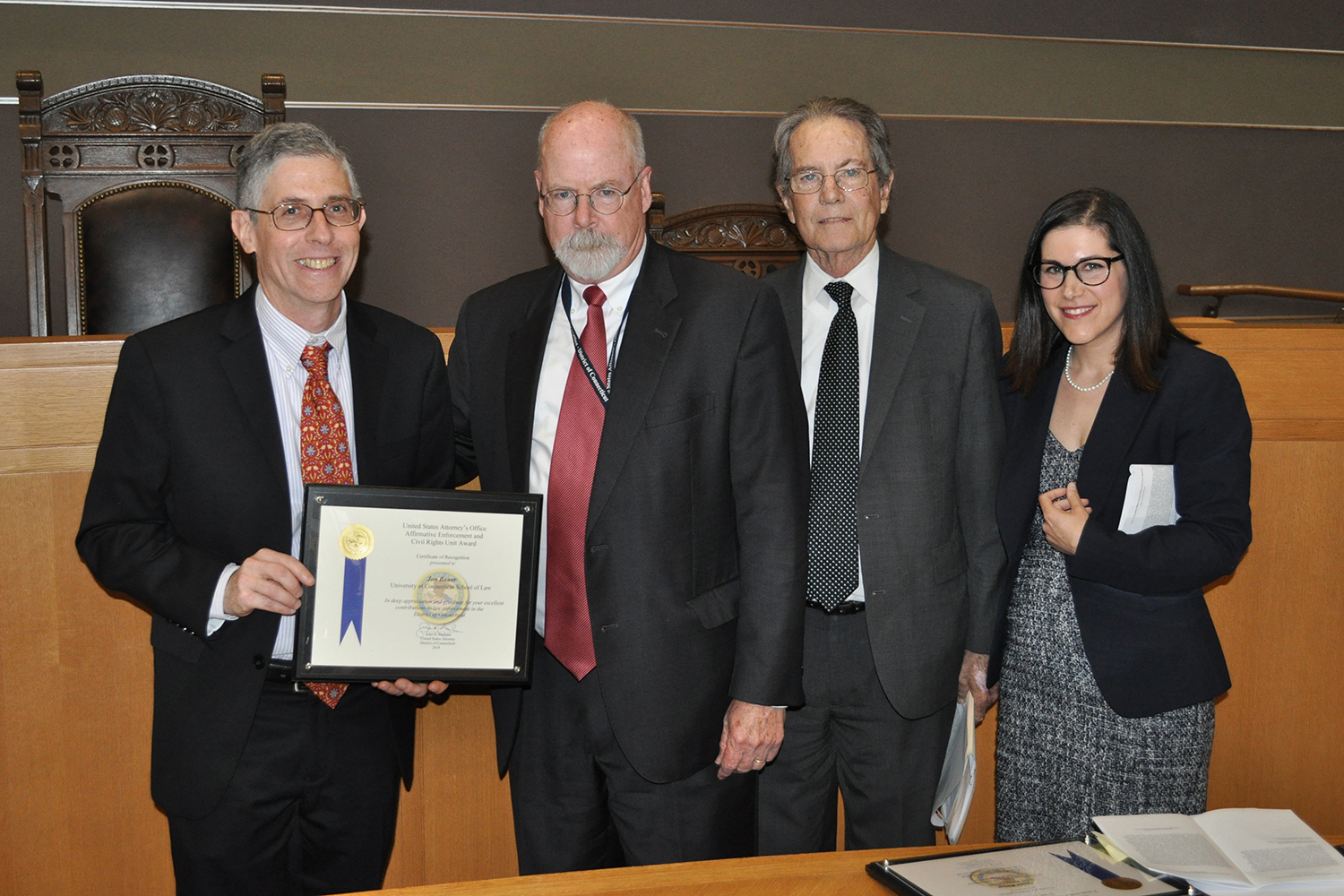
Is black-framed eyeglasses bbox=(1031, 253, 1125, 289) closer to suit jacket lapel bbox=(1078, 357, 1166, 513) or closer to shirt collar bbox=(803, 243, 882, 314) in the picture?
suit jacket lapel bbox=(1078, 357, 1166, 513)

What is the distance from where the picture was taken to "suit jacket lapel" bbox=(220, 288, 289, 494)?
1643 mm

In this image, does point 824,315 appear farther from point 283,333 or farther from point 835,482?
point 283,333

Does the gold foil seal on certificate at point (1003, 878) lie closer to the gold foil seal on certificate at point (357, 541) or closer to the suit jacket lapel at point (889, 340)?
the suit jacket lapel at point (889, 340)

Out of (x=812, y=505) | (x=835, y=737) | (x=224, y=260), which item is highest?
(x=224, y=260)

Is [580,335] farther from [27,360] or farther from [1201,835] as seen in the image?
[1201,835]

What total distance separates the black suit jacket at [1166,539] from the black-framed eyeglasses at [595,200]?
3.12ft

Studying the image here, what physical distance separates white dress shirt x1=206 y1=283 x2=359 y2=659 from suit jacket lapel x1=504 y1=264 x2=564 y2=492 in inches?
10.6

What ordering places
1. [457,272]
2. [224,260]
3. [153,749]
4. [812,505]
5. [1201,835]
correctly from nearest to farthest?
1. [1201,835]
2. [153,749]
3. [812,505]
4. [224,260]
5. [457,272]

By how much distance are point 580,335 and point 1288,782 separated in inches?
77.2

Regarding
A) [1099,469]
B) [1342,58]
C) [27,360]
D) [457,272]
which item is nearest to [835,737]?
[1099,469]

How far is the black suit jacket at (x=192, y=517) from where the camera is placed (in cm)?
161

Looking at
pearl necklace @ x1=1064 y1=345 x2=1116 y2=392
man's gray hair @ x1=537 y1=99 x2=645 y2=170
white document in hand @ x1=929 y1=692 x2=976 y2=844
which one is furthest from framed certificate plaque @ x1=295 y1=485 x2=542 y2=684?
pearl necklace @ x1=1064 y1=345 x2=1116 y2=392

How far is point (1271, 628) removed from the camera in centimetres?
232

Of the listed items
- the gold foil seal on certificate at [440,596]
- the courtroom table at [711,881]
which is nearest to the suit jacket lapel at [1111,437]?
the courtroom table at [711,881]
